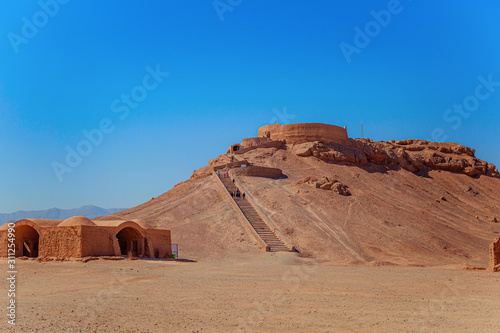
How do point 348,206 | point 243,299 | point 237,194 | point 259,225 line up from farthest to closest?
point 237,194 → point 348,206 → point 259,225 → point 243,299

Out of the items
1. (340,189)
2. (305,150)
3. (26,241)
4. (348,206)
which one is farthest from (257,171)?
(26,241)

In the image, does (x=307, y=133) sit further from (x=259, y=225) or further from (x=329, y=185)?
(x=259, y=225)

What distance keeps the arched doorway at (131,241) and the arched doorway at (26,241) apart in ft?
12.5

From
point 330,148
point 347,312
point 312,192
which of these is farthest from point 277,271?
point 330,148

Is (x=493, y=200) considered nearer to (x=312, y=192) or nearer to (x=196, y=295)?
(x=312, y=192)

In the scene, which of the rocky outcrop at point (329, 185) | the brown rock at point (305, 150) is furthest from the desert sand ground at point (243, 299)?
the brown rock at point (305, 150)

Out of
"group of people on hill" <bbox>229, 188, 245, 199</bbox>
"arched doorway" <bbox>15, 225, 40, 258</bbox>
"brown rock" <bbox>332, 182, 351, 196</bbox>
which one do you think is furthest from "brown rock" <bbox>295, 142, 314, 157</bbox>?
"arched doorway" <bbox>15, 225, 40, 258</bbox>

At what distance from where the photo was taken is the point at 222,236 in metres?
26.6

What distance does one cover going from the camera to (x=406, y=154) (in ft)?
165

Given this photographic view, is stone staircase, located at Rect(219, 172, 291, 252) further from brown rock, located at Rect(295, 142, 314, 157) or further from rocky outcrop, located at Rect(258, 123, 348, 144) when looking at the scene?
rocky outcrop, located at Rect(258, 123, 348, 144)

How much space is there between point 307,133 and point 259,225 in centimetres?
1982

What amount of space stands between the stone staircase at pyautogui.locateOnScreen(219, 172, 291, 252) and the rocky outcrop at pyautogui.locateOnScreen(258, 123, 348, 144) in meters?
13.7

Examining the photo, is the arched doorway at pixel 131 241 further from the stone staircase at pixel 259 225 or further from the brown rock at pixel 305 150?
the brown rock at pixel 305 150

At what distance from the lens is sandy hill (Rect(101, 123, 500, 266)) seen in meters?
26.4
